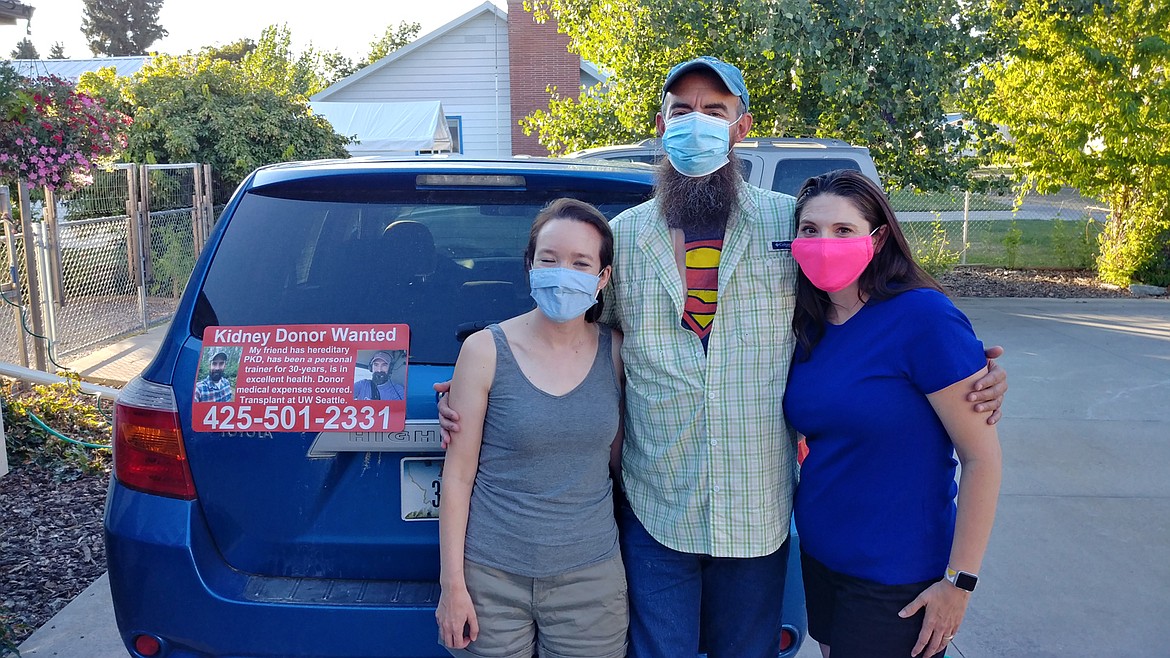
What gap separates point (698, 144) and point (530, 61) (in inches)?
957

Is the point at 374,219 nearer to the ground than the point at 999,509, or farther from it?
farther from it

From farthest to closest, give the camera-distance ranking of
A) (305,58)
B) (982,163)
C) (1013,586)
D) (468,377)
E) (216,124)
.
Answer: (305,58)
(216,124)
(982,163)
(1013,586)
(468,377)

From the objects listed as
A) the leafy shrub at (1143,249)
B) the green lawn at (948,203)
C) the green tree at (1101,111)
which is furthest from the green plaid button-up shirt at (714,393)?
the green lawn at (948,203)

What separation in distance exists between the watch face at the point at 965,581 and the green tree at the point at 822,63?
26.9 feet

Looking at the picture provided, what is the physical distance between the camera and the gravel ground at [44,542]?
404 cm

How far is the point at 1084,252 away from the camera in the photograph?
48.0 feet

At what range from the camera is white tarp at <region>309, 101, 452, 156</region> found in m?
22.0

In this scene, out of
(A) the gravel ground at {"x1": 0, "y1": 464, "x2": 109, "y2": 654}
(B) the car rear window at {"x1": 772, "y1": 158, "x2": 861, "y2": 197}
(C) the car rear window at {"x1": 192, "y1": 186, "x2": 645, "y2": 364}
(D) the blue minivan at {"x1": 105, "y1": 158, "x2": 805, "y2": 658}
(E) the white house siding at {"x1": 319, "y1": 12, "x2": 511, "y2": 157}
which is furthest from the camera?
(E) the white house siding at {"x1": 319, "y1": 12, "x2": 511, "y2": 157}

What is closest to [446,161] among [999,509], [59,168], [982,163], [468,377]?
[468,377]

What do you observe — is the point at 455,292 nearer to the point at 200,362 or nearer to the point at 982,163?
the point at 200,362

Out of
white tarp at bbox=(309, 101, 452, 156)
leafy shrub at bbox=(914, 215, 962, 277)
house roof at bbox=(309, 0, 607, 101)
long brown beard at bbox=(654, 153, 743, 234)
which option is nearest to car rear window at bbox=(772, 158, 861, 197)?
long brown beard at bbox=(654, 153, 743, 234)

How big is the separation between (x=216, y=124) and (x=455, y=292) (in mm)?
12781

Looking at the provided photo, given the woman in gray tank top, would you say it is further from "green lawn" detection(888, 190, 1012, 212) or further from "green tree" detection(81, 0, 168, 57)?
"green tree" detection(81, 0, 168, 57)

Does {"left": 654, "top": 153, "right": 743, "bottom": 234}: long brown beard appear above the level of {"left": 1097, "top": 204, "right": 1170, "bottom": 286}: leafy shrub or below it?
above
